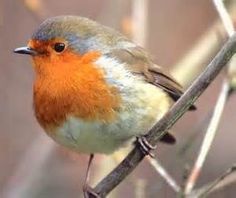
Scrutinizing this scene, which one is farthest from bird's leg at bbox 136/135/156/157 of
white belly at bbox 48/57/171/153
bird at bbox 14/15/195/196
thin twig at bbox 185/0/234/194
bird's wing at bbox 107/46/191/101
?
bird's wing at bbox 107/46/191/101

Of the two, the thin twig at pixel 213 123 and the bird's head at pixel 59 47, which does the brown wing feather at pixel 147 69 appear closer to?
the bird's head at pixel 59 47

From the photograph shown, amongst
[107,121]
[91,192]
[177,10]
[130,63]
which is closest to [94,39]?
[130,63]

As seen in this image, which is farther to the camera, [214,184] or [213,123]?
[213,123]

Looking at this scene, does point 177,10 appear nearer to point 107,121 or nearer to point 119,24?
point 119,24

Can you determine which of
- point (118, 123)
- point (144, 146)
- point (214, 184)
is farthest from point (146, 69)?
point (214, 184)

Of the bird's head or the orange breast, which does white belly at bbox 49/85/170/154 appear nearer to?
the orange breast

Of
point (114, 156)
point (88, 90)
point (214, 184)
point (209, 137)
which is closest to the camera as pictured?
point (214, 184)

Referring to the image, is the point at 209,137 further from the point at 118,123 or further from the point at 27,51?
the point at 27,51
